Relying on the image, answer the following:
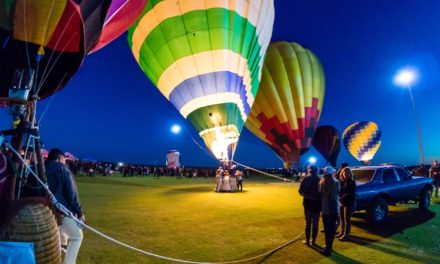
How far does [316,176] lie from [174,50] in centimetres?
1051

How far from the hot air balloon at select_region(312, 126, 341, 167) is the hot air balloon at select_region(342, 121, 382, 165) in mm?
1440

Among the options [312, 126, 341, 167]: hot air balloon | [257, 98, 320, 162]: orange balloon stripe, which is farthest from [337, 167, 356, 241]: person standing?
[312, 126, 341, 167]: hot air balloon

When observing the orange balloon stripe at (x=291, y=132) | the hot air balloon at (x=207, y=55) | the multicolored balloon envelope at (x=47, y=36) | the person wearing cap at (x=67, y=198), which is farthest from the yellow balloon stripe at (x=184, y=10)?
the orange balloon stripe at (x=291, y=132)

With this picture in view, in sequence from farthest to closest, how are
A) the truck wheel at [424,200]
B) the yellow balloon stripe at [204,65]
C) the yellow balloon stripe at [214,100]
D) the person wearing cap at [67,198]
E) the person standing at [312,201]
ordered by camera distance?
the yellow balloon stripe at [214,100]
the yellow balloon stripe at [204,65]
the truck wheel at [424,200]
the person standing at [312,201]
the person wearing cap at [67,198]

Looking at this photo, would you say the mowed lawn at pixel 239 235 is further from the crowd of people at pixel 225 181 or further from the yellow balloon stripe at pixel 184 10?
the yellow balloon stripe at pixel 184 10

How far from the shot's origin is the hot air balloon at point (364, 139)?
35.8 metres

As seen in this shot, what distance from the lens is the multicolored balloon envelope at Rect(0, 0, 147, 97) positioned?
5.61m

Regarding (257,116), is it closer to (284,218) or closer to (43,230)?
(284,218)

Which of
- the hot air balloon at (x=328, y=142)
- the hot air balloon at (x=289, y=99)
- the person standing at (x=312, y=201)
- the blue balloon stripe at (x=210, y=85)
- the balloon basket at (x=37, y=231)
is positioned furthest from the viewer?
the hot air balloon at (x=328, y=142)

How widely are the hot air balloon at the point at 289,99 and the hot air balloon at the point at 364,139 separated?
1035cm

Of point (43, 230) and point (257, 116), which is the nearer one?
point (43, 230)

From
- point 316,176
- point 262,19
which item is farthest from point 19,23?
point 262,19

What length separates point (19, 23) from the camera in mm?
5707

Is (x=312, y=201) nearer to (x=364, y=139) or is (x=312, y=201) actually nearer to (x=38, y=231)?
(x=38, y=231)
